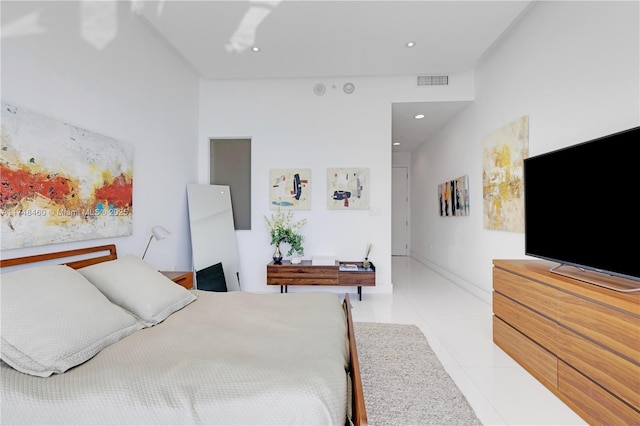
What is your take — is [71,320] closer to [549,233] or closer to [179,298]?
[179,298]

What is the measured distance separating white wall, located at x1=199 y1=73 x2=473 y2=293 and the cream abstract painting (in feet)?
3.87

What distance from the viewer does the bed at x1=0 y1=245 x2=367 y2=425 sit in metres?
1.00

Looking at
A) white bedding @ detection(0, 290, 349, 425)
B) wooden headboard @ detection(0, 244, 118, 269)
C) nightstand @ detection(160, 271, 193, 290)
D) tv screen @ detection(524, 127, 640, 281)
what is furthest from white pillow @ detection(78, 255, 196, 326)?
tv screen @ detection(524, 127, 640, 281)

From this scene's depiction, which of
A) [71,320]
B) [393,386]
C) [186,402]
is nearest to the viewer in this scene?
[186,402]

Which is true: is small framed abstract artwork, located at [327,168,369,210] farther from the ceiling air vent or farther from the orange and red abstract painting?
the orange and red abstract painting

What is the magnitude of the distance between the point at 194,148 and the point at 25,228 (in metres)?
2.66

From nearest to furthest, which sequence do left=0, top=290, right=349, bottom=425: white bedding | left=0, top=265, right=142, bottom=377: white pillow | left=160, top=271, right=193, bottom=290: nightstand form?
left=0, top=290, right=349, bottom=425: white bedding < left=0, top=265, right=142, bottom=377: white pillow < left=160, top=271, right=193, bottom=290: nightstand

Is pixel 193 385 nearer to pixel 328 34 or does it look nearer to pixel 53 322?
pixel 53 322

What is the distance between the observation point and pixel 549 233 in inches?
84.4

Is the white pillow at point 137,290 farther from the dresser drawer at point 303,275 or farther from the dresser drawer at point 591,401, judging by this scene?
the dresser drawer at point 591,401

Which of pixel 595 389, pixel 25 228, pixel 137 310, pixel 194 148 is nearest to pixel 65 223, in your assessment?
pixel 25 228

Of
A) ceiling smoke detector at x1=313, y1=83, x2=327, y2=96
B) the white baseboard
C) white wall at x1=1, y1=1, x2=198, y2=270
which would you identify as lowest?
the white baseboard

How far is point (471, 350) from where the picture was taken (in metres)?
2.46

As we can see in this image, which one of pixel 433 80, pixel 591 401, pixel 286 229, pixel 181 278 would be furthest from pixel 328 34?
pixel 591 401
